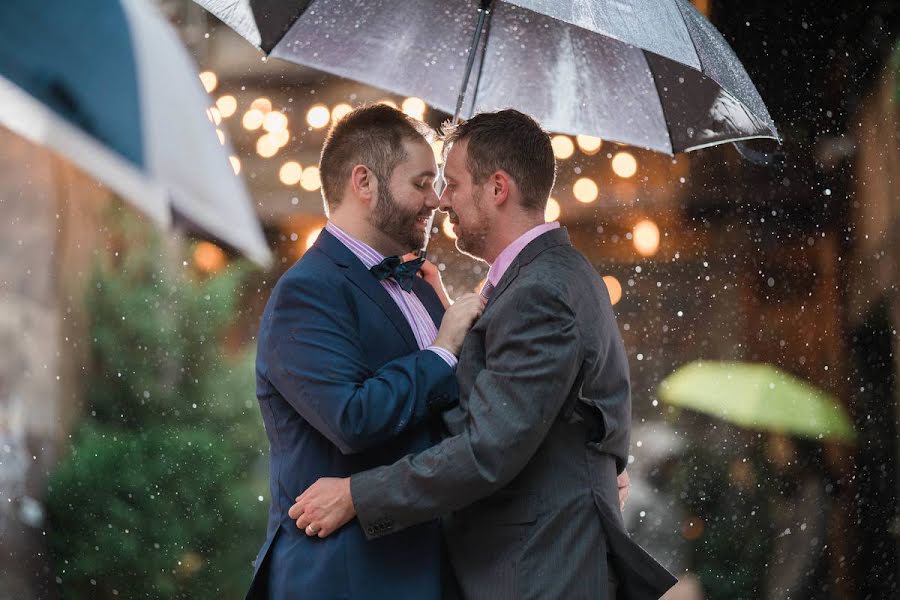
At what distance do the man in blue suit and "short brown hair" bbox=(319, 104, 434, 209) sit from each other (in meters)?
0.02

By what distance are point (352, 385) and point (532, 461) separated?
40cm

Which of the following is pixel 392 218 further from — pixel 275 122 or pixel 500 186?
pixel 275 122

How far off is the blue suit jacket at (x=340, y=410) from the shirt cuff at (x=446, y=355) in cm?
1

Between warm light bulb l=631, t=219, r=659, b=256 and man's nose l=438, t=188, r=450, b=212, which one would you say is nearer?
man's nose l=438, t=188, r=450, b=212

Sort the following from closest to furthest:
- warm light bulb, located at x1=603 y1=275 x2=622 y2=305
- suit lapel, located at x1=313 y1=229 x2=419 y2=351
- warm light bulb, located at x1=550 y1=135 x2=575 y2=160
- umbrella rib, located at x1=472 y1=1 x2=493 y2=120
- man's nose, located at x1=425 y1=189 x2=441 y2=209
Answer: suit lapel, located at x1=313 y1=229 x2=419 y2=351 → man's nose, located at x1=425 y1=189 x2=441 y2=209 → umbrella rib, located at x1=472 y1=1 x2=493 y2=120 → warm light bulb, located at x1=603 y1=275 x2=622 y2=305 → warm light bulb, located at x1=550 y1=135 x2=575 y2=160

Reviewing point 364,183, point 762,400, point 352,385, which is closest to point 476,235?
point 364,183

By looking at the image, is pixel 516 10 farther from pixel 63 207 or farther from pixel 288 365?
pixel 63 207

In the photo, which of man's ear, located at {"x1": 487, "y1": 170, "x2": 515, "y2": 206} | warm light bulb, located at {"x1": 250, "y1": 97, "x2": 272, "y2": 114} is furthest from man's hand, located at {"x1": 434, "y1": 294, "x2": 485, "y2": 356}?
warm light bulb, located at {"x1": 250, "y1": 97, "x2": 272, "y2": 114}

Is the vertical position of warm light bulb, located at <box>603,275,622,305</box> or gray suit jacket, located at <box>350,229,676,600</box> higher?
gray suit jacket, located at <box>350,229,676,600</box>

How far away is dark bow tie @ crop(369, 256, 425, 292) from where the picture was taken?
8.14 feet

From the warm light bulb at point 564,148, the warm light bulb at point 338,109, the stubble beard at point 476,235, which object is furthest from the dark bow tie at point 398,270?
the warm light bulb at point 338,109

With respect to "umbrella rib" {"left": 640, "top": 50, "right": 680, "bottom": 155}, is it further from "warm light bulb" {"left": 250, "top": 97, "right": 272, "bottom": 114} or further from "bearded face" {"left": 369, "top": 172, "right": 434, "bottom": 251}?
"warm light bulb" {"left": 250, "top": 97, "right": 272, "bottom": 114}

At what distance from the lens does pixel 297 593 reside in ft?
7.45

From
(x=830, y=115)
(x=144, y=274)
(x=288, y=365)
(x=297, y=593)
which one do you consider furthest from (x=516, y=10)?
(x=144, y=274)
